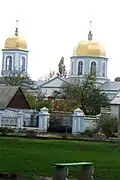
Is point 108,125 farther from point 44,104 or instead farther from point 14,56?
point 14,56

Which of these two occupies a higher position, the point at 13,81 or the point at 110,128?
the point at 13,81

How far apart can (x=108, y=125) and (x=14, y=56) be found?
5118cm

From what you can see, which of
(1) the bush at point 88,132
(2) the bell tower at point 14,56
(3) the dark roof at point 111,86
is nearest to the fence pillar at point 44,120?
(1) the bush at point 88,132

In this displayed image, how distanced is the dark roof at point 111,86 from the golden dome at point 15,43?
16397mm

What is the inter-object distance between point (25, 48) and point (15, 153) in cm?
7791

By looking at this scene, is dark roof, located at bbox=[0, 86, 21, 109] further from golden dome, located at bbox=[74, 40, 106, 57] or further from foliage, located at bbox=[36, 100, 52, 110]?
golden dome, located at bbox=[74, 40, 106, 57]

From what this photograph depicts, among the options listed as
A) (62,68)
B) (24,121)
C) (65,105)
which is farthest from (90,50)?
(24,121)

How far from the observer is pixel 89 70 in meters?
96.6

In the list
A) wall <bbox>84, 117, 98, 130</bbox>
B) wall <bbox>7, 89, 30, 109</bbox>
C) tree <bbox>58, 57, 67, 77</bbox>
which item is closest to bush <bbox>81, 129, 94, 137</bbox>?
wall <bbox>84, 117, 98, 130</bbox>

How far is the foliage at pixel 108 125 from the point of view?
174 ft

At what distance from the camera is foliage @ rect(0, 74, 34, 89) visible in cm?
9231

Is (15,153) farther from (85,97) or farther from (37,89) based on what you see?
(37,89)

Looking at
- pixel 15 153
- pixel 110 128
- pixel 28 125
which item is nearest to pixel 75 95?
pixel 28 125

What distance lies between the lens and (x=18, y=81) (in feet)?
307
